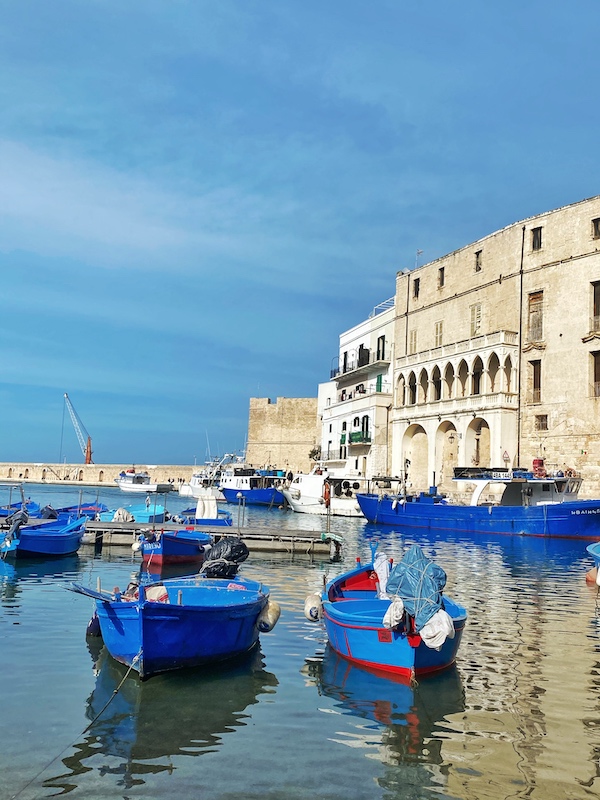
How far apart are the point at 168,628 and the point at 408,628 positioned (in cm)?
324

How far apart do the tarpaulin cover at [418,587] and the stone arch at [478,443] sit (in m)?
35.3

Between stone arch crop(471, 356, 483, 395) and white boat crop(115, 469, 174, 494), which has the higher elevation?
stone arch crop(471, 356, 483, 395)

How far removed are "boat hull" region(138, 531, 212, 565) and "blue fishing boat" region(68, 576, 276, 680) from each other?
34.3ft

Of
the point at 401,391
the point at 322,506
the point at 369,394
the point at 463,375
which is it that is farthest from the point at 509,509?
the point at 369,394

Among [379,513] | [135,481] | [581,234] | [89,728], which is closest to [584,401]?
[581,234]

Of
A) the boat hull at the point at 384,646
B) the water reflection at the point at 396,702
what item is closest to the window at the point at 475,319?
→ the boat hull at the point at 384,646

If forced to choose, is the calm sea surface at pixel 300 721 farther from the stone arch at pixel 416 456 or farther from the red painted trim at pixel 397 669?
the stone arch at pixel 416 456

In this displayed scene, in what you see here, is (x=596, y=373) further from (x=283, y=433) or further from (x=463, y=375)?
(x=283, y=433)

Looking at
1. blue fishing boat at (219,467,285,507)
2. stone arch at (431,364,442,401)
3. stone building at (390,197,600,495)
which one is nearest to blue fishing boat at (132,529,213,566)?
stone building at (390,197,600,495)

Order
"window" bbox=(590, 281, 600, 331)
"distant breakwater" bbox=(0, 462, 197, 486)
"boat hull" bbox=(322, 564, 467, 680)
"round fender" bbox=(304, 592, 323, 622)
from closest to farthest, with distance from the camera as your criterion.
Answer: "boat hull" bbox=(322, 564, 467, 680) → "round fender" bbox=(304, 592, 323, 622) → "window" bbox=(590, 281, 600, 331) → "distant breakwater" bbox=(0, 462, 197, 486)

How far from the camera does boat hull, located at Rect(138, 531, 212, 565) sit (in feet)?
72.6

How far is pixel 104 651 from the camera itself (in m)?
11.5

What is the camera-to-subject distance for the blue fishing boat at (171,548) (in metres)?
22.1

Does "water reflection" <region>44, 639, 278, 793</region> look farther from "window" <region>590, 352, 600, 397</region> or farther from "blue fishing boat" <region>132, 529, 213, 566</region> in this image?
"window" <region>590, 352, 600, 397</region>
